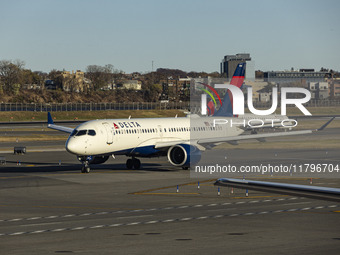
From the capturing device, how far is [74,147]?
4934 cm

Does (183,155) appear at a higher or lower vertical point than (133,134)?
lower

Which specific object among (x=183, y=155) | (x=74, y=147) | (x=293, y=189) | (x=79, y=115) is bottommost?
(x=183, y=155)

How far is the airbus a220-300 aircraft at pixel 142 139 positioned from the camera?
50438mm

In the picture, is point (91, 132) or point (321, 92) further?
point (321, 92)

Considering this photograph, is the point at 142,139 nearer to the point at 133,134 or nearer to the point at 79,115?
the point at 133,134

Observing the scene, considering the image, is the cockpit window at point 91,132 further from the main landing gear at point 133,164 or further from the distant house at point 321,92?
the distant house at point 321,92

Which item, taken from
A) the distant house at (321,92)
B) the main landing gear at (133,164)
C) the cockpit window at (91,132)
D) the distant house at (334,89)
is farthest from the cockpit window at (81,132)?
the distant house at (321,92)

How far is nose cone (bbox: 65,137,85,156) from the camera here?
49.3 meters

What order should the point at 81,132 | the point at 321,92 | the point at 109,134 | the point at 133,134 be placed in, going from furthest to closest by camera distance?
the point at 321,92 < the point at 133,134 < the point at 109,134 < the point at 81,132

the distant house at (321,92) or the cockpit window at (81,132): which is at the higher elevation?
the distant house at (321,92)

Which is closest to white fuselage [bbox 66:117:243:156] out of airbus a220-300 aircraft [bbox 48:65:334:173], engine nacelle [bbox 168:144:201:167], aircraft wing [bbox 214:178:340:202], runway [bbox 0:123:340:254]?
airbus a220-300 aircraft [bbox 48:65:334:173]

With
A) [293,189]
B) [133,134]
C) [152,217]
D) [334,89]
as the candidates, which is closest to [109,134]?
[133,134]

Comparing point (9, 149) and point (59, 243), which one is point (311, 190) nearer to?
point (59, 243)

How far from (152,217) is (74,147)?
67.1ft
